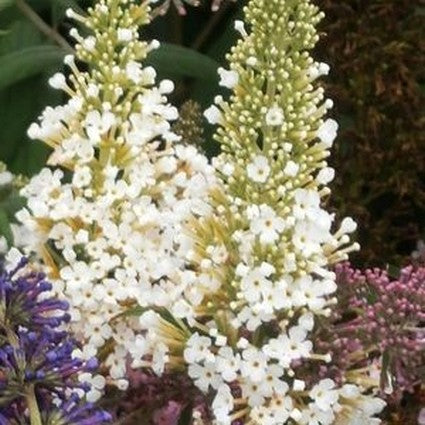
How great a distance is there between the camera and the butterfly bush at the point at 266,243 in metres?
1.05

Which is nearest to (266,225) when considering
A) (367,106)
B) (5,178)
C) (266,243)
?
(266,243)

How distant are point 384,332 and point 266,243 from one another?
0.13 m

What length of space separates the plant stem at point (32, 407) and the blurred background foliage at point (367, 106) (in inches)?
20.7

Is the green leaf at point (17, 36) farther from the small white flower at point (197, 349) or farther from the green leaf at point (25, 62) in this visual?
the small white flower at point (197, 349)

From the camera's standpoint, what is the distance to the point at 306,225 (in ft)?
3.47

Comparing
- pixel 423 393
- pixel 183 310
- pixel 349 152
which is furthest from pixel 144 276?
pixel 349 152

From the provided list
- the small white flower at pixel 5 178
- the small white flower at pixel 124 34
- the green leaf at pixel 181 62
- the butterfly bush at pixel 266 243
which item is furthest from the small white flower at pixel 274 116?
the green leaf at pixel 181 62

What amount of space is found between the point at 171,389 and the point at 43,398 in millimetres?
143

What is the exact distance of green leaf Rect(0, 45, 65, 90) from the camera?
1558 millimetres

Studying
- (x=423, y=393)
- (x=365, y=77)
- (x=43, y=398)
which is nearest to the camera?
(x=43, y=398)

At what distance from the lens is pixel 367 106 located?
1.53 metres

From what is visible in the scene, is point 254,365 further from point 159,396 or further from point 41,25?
point 41,25

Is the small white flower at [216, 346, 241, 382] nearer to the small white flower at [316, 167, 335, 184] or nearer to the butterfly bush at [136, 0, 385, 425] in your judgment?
the butterfly bush at [136, 0, 385, 425]

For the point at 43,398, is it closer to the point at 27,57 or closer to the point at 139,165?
the point at 139,165
